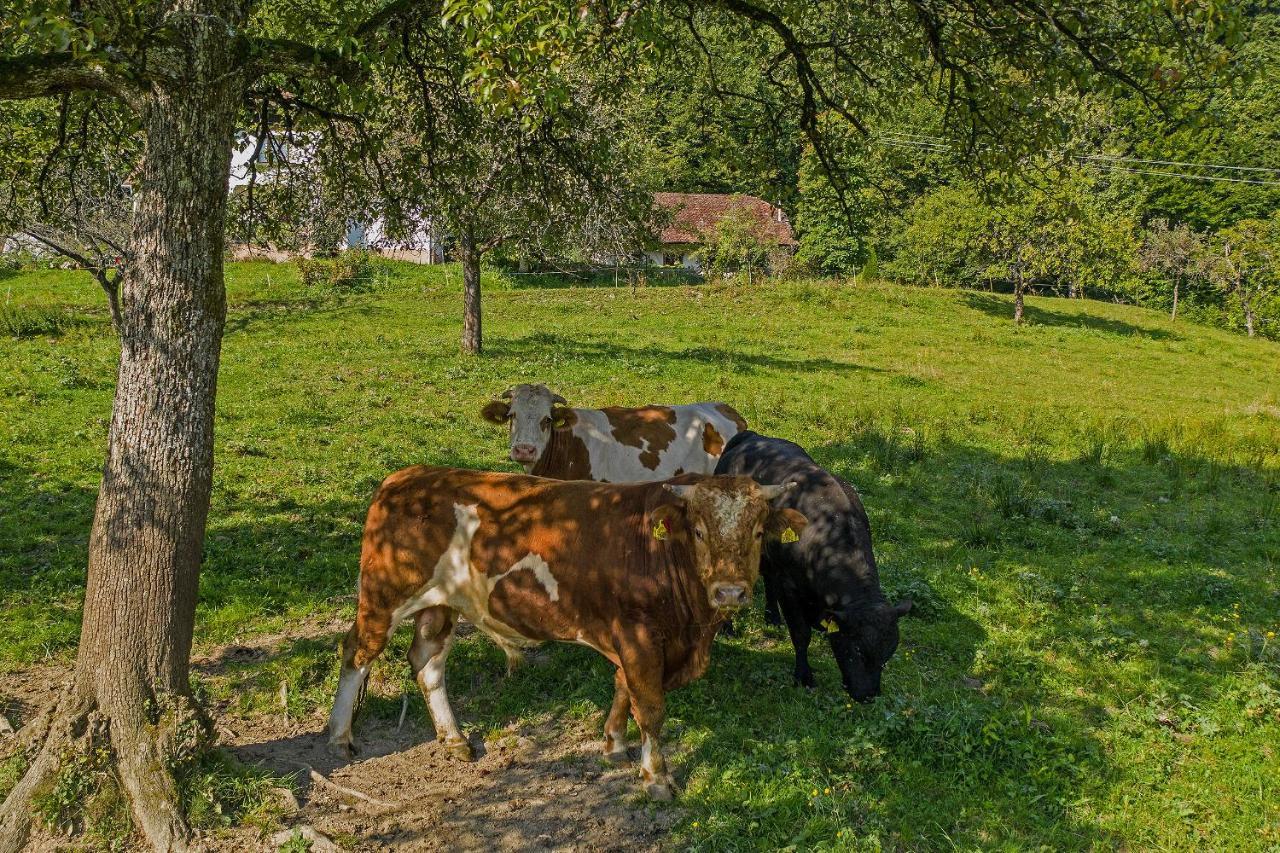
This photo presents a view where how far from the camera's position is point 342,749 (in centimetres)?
670

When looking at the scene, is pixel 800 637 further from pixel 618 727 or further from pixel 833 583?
pixel 618 727

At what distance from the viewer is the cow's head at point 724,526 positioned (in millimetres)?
6004

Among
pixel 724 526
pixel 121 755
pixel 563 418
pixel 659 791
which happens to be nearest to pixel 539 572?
pixel 724 526

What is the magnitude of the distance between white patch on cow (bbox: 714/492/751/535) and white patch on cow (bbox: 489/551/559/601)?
55.7 inches

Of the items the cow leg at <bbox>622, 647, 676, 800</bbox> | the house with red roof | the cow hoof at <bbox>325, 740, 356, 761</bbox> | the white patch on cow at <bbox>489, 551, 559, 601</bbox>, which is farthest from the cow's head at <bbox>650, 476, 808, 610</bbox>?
the house with red roof

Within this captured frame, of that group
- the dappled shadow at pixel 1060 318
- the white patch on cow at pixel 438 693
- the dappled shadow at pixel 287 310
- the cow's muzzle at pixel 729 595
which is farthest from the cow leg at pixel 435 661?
the dappled shadow at pixel 1060 318

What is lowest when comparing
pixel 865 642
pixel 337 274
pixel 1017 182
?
pixel 865 642

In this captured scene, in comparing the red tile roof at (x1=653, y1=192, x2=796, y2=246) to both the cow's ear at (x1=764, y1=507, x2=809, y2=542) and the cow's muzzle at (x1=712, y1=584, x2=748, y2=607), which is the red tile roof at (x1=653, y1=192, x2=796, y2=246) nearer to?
the cow's ear at (x1=764, y1=507, x2=809, y2=542)

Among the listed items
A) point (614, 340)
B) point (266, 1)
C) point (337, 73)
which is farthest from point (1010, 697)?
point (614, 340)

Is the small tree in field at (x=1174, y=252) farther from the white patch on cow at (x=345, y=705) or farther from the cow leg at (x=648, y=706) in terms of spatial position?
the white patch on cow at (x=345, y=705)

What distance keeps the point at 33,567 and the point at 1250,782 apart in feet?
38.9

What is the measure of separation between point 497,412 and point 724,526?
5143 mm

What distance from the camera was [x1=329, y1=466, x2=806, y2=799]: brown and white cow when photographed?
A: 6359 millimetres

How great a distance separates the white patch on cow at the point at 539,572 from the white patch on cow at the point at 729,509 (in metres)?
1.41
